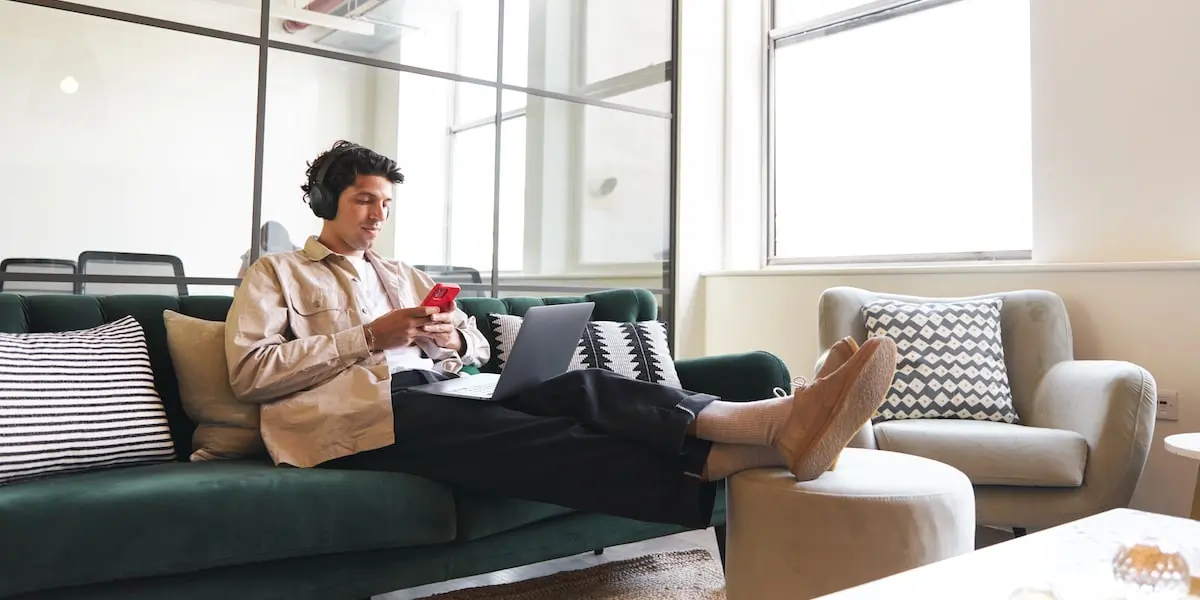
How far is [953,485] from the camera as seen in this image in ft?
4.89

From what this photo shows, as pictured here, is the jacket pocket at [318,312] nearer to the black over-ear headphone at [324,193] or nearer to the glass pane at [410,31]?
the black over-ear headphone at [324,193]

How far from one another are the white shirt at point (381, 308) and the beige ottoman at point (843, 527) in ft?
2.89

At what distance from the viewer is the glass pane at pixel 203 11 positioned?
266 centimetres

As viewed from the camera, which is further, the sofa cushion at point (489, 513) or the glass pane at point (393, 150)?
the glass pane at point (393, 150)

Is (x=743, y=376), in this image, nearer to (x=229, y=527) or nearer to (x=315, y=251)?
(x=315, y=251)

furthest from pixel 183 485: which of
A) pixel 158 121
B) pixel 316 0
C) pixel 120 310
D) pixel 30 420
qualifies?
pixel 316 0

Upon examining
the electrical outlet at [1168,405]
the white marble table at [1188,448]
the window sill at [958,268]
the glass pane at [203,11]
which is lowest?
the white marble table at [1188,448]

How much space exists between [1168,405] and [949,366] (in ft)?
2.22

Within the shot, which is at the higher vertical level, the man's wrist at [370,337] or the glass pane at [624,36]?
the glass pane at [624,36]

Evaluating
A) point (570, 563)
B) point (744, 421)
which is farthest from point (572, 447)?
point (570, 563)

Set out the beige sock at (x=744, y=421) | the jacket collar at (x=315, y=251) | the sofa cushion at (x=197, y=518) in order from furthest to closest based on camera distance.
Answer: the jacket collar at (x=315, y=251) < the beige sock at (x=744, y=421) < the sofa cushion at (x=197, y=518)

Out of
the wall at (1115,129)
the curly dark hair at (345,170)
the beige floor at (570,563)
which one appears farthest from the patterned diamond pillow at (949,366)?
the curly dark hair at (345,170)

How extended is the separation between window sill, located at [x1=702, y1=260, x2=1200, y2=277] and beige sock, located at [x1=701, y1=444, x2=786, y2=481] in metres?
1.80

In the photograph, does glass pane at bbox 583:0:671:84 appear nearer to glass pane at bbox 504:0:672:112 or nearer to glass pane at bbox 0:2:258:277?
glass pane at bbox 504:0:672:112
